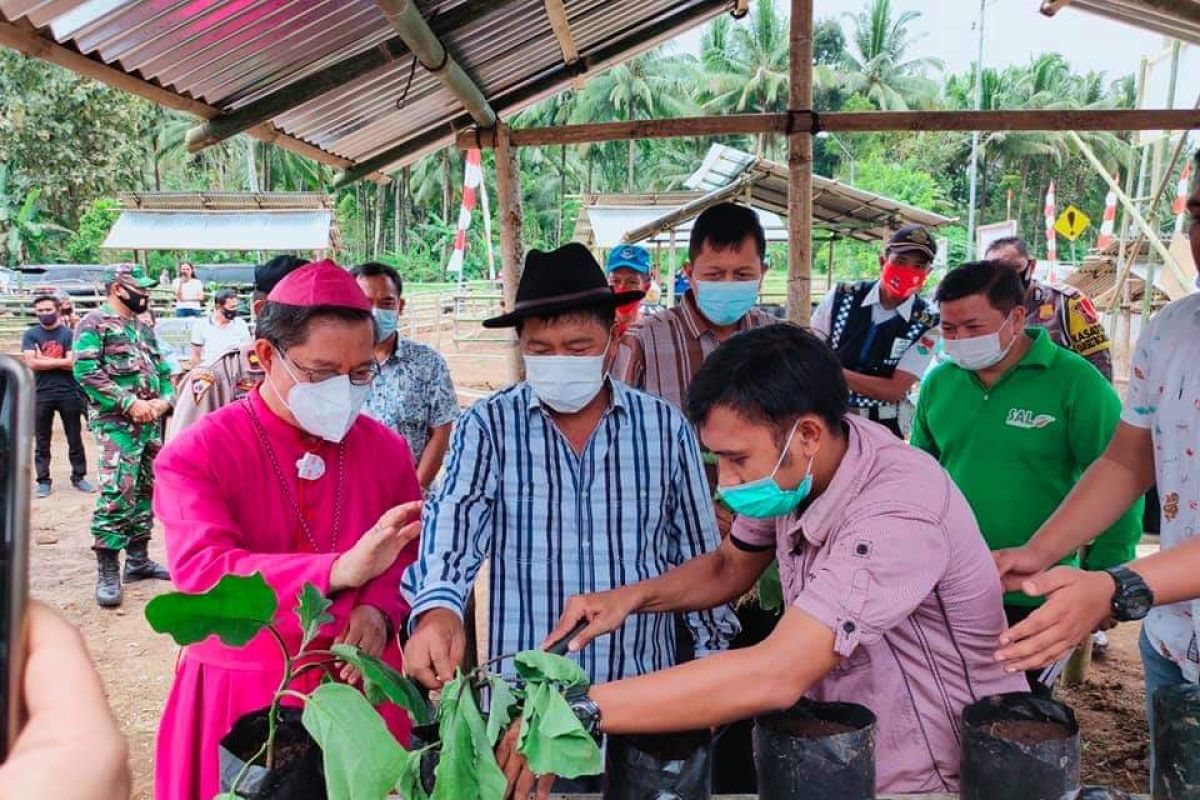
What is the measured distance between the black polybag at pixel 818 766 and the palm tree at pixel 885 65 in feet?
157

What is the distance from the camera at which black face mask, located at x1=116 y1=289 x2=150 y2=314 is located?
5.86 meters

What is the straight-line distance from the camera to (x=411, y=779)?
1118mm

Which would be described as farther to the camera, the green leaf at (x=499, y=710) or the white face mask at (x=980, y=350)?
the white face mask at (x=980, y=350)

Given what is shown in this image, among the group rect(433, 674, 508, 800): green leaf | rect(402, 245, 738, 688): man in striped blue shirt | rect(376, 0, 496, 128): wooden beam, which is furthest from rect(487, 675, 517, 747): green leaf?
rect(376, 0, 496, 128): wooden beam

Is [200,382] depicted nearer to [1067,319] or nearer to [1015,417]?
[1015,417]

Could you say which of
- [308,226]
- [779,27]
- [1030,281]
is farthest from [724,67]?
[1030,281]

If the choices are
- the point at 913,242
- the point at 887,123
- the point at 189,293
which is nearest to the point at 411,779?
the point at 913,242

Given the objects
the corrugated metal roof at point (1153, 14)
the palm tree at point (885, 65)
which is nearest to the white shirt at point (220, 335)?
the corrugated metal roof at point (1153, 14)

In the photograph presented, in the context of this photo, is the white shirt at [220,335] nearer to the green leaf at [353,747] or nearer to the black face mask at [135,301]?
the black face mask at [135,301]

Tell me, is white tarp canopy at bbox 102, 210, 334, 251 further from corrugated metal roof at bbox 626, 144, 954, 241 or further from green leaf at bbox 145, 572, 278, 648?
green leaf at bbox 145, 572, 278, 648

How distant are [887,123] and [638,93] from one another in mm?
38298

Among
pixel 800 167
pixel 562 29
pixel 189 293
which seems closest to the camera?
pixel 562 29

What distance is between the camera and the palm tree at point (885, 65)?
1767 inches

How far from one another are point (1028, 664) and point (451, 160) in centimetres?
4087
